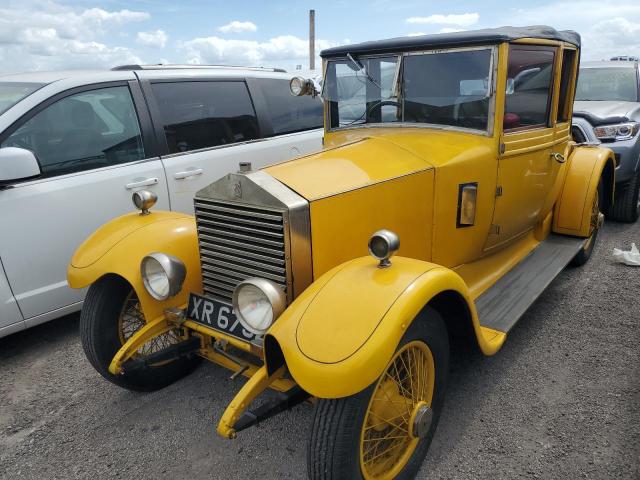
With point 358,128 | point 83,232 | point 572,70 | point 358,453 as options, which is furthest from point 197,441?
point 572,70

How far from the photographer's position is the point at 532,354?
10.5 ft

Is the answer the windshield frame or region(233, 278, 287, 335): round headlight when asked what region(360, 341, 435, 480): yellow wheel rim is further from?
the windshield frame

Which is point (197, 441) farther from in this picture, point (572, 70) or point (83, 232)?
point (572, 70)

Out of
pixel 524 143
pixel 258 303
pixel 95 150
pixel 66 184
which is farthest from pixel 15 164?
pixel 524 143

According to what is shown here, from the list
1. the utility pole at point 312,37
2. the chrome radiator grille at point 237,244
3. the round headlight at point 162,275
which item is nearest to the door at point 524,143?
the chrome radiator grille at point 237,244

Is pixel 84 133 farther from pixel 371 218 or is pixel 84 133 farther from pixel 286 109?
pixel 371 218

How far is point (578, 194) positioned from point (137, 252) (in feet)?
11.4

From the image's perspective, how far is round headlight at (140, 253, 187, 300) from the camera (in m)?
2.43

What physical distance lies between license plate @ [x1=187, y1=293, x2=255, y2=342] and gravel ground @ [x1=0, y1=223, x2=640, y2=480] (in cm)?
62

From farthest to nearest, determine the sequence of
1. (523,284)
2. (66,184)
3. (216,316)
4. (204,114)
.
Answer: (204,114), (66,184), (523,284), (216,316)

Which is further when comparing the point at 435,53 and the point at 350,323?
the point at 435,53

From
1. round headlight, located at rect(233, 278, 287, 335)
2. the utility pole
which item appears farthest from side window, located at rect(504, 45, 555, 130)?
the utility pole

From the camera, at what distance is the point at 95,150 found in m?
3.66

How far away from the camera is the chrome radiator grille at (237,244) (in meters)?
2.23
